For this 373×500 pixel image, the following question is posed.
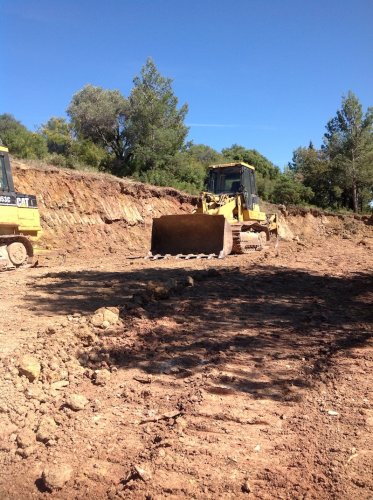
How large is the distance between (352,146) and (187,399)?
38103 millimetres

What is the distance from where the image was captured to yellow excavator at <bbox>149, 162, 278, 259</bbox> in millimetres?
14125

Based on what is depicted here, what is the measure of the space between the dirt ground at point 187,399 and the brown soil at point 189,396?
1 centimetres

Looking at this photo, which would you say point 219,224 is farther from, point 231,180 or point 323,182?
point 323,182

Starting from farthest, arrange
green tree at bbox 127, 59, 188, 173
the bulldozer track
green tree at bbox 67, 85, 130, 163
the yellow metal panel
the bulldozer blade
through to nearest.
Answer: green tree at bbox 67, 85, 130, 163, green tree at bbox 127, 59, 188, 173, the bulldozer blade, the bulldozer track, the yellow metal panel

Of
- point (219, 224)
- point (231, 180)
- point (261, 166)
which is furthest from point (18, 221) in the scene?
point (261, 166)

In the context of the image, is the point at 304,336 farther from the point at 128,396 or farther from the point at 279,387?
the point at 128,396

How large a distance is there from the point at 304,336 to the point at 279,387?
1563 millimetres

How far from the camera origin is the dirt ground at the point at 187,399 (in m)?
3.13

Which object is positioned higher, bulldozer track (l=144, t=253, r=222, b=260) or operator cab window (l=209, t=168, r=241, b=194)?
operator cab window (l=209, t=168, r=241, b=194)

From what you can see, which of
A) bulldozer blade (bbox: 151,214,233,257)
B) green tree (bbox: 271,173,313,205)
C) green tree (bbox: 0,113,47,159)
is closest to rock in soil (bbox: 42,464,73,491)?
bulldozer blade (bbox: 151,214,233,257)

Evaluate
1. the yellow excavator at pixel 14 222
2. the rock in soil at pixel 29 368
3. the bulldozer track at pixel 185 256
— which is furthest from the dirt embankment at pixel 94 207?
the rock in soil at pixel 29 368

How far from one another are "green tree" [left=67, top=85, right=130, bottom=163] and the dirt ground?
2592 cm

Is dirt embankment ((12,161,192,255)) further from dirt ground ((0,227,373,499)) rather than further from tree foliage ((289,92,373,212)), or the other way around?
tree foliage ((289,92,373,212))

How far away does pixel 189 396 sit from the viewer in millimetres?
4184
